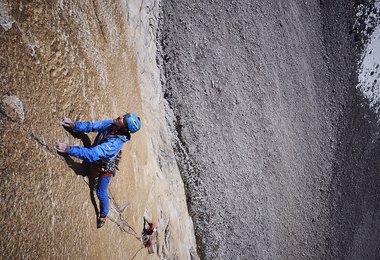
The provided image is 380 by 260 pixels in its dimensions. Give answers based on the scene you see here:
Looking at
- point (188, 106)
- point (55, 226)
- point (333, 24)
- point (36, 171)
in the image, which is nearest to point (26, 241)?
point (55, 226)

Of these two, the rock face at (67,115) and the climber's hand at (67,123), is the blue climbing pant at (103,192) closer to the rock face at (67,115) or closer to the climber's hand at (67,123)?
the rock face at (67,115)

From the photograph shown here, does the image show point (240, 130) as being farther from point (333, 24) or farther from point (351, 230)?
point (351, 230)

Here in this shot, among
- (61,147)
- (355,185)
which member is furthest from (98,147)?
(355,185)

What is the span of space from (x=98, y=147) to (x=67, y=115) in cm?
62

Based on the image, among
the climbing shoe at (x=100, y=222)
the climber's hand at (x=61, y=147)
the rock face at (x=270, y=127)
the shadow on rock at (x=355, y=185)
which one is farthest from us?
the shadow on rock at (x=355, y=185)

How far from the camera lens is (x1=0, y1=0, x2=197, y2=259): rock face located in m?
2.80

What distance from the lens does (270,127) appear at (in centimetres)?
952

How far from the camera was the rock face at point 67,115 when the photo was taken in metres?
2.80

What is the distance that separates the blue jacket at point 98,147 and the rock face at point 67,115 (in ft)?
0.69

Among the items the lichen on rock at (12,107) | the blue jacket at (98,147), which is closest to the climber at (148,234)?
the blue jacket at (98,147)

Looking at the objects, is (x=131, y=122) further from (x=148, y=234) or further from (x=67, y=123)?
(x=148, y=234)

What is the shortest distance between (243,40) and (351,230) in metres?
9.50

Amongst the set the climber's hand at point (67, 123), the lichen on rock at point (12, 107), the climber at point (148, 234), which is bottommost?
the climber at point (148, 234)

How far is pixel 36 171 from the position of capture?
3104 millimetres
